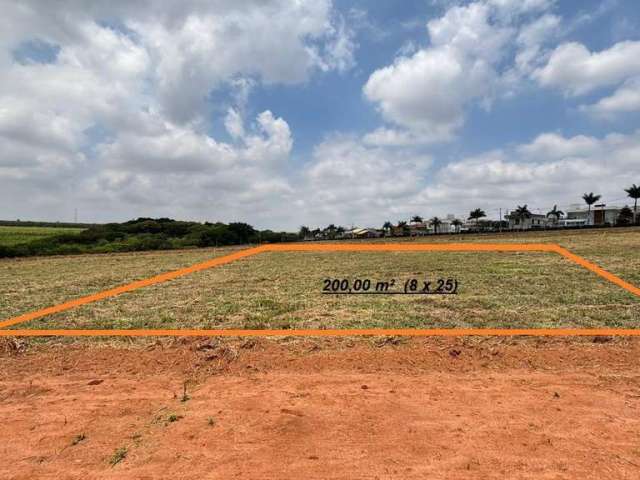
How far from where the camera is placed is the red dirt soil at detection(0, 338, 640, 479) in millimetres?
3281

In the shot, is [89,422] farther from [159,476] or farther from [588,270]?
[588,270]

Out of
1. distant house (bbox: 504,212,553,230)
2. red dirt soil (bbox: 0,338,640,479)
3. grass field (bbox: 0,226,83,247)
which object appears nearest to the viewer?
red dirt soil (bbox: 0,338,640,479)

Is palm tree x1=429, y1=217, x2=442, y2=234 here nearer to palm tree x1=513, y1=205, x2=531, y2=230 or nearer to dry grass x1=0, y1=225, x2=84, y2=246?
palm tree x1=513, y1=205, x2=531, y2=230

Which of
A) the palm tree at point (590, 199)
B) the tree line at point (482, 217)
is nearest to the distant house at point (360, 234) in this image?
the tree line at point (482, 217)

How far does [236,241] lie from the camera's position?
53219 millimetres

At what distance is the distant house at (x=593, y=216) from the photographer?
Answer: 7425 cm

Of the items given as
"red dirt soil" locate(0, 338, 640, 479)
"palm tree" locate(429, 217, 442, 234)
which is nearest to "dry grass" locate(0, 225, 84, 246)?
"red dirt soil" locate(0, 338, 640, 479)

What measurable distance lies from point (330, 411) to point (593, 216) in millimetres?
90211

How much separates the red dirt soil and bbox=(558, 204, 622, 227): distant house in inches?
3217

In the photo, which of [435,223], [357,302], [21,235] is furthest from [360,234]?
[357,302]

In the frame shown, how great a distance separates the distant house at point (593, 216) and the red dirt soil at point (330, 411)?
268 ft

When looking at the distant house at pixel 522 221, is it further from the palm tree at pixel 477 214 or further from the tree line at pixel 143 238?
the tree line at pixel 143 238

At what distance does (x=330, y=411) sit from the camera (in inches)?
164

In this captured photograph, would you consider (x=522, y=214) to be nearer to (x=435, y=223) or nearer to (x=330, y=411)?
(x=435, y=223)
